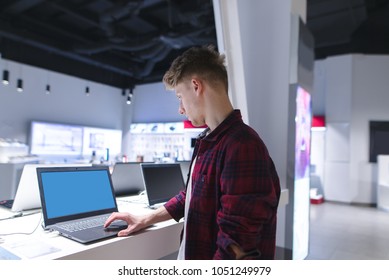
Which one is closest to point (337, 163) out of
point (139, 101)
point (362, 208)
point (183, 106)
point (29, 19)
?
point (362, 208)

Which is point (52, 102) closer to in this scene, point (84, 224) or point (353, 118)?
point (84, 224)

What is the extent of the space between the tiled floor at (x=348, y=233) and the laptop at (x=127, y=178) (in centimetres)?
220

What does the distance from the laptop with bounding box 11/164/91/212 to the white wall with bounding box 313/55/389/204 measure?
22.4 feet

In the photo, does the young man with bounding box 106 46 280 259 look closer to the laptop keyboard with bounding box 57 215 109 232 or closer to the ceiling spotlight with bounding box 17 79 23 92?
the laptop keyboard with bounding box 57 215 109 232

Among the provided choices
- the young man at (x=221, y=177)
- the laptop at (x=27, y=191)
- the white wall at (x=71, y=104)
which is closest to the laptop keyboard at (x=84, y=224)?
the young man at (x=221, y=177)

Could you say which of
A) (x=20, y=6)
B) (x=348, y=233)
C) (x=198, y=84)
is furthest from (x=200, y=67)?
(x=20, y=6)

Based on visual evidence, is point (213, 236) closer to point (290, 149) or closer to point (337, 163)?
point (290, 149)

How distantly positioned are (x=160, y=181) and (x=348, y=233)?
3.71m

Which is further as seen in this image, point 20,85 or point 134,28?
point 134,28

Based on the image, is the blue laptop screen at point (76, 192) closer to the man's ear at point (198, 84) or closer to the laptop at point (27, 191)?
the laptop at point (27, 191)

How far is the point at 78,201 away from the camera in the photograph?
4.50 ft

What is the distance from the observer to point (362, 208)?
251 inches

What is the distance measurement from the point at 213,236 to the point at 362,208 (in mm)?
6676

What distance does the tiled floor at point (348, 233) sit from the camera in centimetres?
340
